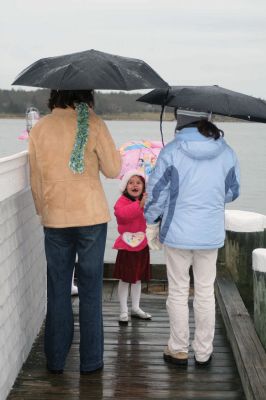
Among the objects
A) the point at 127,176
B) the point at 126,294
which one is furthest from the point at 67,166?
the point at 126,294

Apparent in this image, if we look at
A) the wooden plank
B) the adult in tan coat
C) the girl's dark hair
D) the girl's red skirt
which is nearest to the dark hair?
the adult in tan coat

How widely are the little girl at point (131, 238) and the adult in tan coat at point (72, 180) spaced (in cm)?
110

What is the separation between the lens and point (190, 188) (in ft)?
13.7

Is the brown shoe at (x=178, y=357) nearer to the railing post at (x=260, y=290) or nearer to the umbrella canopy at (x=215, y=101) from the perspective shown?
the railing post at (x=260, y=290)

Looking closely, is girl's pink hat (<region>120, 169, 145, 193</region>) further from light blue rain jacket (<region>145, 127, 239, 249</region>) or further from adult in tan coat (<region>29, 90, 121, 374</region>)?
adult in tan coat (<region>29, 90, 121, 374</region>)

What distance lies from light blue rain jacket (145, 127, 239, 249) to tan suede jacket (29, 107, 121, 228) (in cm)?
35

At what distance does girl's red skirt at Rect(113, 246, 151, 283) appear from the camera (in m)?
5.38

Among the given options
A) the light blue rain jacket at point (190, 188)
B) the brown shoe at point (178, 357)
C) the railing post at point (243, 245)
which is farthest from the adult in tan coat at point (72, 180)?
the railing post at point (243, 245)

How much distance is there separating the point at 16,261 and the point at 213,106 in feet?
5.32

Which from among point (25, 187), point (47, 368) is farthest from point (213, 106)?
point (47, 368)

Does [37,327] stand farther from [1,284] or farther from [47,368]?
[1,284]

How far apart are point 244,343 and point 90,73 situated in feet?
6.64

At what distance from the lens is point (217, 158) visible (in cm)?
424

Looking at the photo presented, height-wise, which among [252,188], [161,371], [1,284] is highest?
[1,284]
